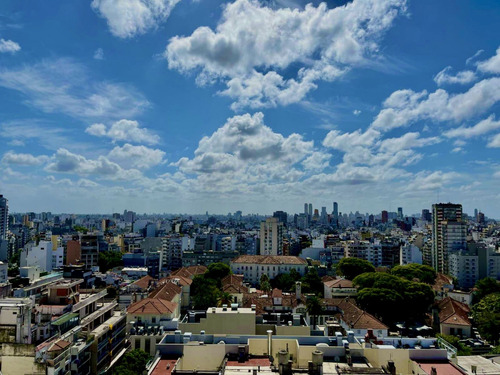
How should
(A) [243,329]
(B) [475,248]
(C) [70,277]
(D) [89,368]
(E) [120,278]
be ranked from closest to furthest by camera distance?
(A) [243,329] < (D) [89,368] < (C) [70,277] < (E) [120,278] < (B) [475,248]

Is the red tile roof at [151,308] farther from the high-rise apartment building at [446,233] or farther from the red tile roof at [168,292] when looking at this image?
the high-rise apartment building at [446,233]

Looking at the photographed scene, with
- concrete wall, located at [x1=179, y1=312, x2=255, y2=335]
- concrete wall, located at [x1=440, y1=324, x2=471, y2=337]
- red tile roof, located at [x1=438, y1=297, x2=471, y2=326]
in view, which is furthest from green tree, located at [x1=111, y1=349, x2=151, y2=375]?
red tile roof, located at [x1=438, y1=297, x2=471, y2=326]

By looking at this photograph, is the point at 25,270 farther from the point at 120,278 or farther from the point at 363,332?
the point at 363,332

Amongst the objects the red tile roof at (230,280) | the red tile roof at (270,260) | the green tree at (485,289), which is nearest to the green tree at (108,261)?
the red tile roof at (270,260)

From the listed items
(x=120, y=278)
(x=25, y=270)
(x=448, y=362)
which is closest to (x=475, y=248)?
(x=120, y=278)

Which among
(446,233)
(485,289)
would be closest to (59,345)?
(485,289)
